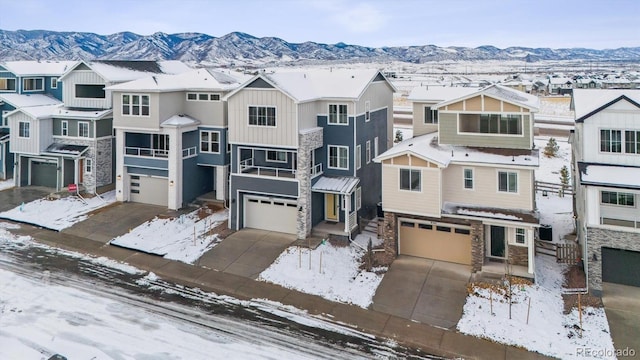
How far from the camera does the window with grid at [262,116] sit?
936 inches

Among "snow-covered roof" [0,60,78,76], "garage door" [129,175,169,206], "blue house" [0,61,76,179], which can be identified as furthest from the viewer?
"snow-covered roof" [0,60,78,76]

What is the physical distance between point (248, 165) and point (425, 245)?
11702mm

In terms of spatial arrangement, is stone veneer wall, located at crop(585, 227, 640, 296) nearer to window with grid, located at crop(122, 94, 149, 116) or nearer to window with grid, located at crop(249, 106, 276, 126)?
window with grid, located at crop(249, 106, 276, 126)

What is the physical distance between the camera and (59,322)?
1481cm

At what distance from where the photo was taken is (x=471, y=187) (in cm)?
2022

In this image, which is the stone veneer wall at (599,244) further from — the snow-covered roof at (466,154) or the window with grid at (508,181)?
the snow-covered roof at (466,154)

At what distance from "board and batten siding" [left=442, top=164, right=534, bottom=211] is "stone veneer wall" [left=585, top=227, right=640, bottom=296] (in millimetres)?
2606

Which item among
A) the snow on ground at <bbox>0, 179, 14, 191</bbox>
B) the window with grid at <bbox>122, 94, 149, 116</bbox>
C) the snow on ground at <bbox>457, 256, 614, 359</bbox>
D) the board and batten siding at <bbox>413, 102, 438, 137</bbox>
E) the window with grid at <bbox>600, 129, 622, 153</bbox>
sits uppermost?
the window with grid at <bbox>122, 94, 149, 116</bbox>

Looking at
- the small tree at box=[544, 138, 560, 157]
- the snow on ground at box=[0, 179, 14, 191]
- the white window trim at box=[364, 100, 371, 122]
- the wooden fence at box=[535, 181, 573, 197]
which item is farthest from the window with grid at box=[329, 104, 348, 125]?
the snow on ground at box=[0, 179, 14, 191]

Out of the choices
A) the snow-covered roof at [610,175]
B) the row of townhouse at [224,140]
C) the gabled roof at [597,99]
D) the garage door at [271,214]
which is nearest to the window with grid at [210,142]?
the row of townhouse at [224,140]

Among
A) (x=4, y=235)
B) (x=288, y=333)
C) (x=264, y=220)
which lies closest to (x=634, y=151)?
(x=288, y=333)

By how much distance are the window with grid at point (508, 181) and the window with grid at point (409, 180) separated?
11.7 feet

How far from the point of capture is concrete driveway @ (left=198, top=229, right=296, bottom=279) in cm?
2033

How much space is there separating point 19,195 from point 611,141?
115ft
